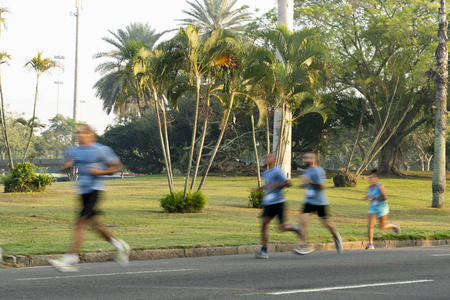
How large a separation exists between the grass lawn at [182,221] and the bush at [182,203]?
359 millimetres

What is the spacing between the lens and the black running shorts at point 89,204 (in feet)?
25.5

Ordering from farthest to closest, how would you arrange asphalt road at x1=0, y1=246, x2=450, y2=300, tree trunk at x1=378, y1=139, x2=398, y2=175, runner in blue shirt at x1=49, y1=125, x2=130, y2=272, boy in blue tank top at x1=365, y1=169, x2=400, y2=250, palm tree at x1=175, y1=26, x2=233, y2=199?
tree trunk at x1=378, y1=139, x2=398, y2=175, palm tree at x1=175, y1=26, x2=233, y2=199, boy in blue tank top at x1=365, y1=169, x2=400, y2=250, runner in blue shirt at x1=49, y1=125, x2=130, y2=272, asphalt road at x1=0, y1=246, x2=450, y2=300

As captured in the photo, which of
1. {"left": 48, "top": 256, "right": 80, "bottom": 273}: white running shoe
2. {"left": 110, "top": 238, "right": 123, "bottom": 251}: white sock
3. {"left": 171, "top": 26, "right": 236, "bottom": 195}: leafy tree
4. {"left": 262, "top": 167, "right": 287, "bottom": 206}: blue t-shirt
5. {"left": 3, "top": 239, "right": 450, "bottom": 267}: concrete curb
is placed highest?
{"left": 171, "top": 26, "right": 236, "bottom": 195}: leafy tree

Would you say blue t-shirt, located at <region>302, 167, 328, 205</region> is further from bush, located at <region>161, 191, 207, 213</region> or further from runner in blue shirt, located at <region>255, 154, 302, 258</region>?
bush, located at <region>161, 191, 207, 213</region>

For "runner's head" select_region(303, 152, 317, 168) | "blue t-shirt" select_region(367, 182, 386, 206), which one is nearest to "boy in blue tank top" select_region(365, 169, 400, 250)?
"blue t-shirt" select_region(367, 182, 386, 206)

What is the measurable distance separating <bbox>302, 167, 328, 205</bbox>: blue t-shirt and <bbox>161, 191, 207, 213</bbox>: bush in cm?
955

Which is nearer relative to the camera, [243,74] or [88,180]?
[88,180]

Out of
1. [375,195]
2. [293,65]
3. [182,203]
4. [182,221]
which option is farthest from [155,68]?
[375,195]

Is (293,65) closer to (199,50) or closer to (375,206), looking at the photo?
(199,50)

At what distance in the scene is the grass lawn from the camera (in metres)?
11.5

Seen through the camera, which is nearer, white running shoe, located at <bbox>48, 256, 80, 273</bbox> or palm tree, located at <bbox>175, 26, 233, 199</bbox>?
white running shoe, located at <bbox>48, 256, 80, 273</bbox>

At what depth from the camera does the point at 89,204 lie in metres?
7.78

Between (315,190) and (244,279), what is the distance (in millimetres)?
3158

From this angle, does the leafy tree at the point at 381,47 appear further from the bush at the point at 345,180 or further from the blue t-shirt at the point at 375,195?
the blue t-shirt at the point at 375,195
